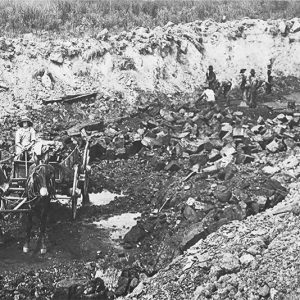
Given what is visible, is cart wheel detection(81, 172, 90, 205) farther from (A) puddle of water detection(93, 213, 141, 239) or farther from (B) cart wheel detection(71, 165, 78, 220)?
(A) puddle of water detection(93, 213, 141, 239)

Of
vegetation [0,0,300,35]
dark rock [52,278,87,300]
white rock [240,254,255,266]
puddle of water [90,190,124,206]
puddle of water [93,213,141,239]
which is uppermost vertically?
vegetation [0,0,300,35]

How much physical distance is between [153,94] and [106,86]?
1.62 metres

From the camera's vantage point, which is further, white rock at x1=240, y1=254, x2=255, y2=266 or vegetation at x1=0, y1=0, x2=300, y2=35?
vegetation at x1=0, y1=0, x2=300, y2=35

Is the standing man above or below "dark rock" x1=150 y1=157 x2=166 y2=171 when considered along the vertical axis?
above

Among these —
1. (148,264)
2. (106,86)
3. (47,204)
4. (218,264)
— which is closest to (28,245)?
(47,204)

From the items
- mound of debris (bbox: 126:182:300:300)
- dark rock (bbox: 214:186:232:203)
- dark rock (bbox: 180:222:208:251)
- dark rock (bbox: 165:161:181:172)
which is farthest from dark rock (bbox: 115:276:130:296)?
dark rock (bbox: 165:161:181:172)

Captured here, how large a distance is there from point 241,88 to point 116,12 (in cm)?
709

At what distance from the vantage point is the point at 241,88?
18516mm

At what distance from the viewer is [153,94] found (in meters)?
18.0

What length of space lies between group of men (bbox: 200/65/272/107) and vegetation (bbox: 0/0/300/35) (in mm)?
4731

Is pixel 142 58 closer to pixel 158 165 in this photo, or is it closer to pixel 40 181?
pixel 158 165

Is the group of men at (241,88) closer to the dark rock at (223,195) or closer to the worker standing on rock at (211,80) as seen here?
the worker standing on rock at (211,80)

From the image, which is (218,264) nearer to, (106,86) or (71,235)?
(71,235)

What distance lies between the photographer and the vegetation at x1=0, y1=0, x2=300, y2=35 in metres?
19.9
